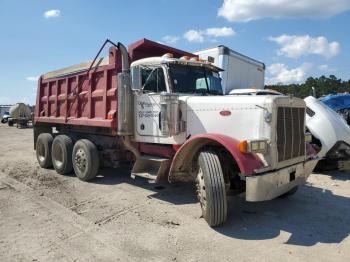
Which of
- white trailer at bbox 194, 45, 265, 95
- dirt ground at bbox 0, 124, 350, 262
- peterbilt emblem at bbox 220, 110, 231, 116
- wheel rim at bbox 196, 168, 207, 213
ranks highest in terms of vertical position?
white trailer at bbox 194, 45, 265, 95

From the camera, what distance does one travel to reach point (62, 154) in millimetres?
8523

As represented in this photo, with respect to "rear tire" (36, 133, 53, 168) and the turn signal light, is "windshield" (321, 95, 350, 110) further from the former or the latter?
"rear tire" (36, 133, 53, 168)

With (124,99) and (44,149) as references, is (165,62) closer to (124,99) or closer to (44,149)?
(124,99)

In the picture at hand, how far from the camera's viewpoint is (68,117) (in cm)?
872

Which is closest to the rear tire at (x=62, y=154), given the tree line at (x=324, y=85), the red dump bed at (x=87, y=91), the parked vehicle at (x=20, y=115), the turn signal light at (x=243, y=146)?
the red dump bed at (x=87, y=91)

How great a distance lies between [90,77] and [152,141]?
235 cm

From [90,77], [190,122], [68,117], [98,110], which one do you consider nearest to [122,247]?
[190,122]

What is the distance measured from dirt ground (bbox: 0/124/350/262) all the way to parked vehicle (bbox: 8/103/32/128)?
2988 centimetres

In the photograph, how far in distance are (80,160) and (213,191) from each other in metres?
4.05

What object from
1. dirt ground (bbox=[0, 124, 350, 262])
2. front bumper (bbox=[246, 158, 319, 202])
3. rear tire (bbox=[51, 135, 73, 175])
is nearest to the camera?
dirt ground (bbox=[0, 124, 350, 262])

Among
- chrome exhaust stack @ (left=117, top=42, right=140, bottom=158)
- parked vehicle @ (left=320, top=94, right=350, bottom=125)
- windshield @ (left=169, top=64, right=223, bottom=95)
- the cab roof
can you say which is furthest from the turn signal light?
parked vehicle @ (left=320, top=94, right=350, bottom=125)

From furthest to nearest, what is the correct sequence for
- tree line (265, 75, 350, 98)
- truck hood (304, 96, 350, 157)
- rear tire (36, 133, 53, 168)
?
1. tree line (265, 75, 350, 98)
2. rear tire (36, 133, 53, 168)
3. truck hood (304, 96, 350, 157)

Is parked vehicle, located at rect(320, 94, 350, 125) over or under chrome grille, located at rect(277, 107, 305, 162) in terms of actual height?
over

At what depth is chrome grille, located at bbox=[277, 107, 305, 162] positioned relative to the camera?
4934 millimetres
